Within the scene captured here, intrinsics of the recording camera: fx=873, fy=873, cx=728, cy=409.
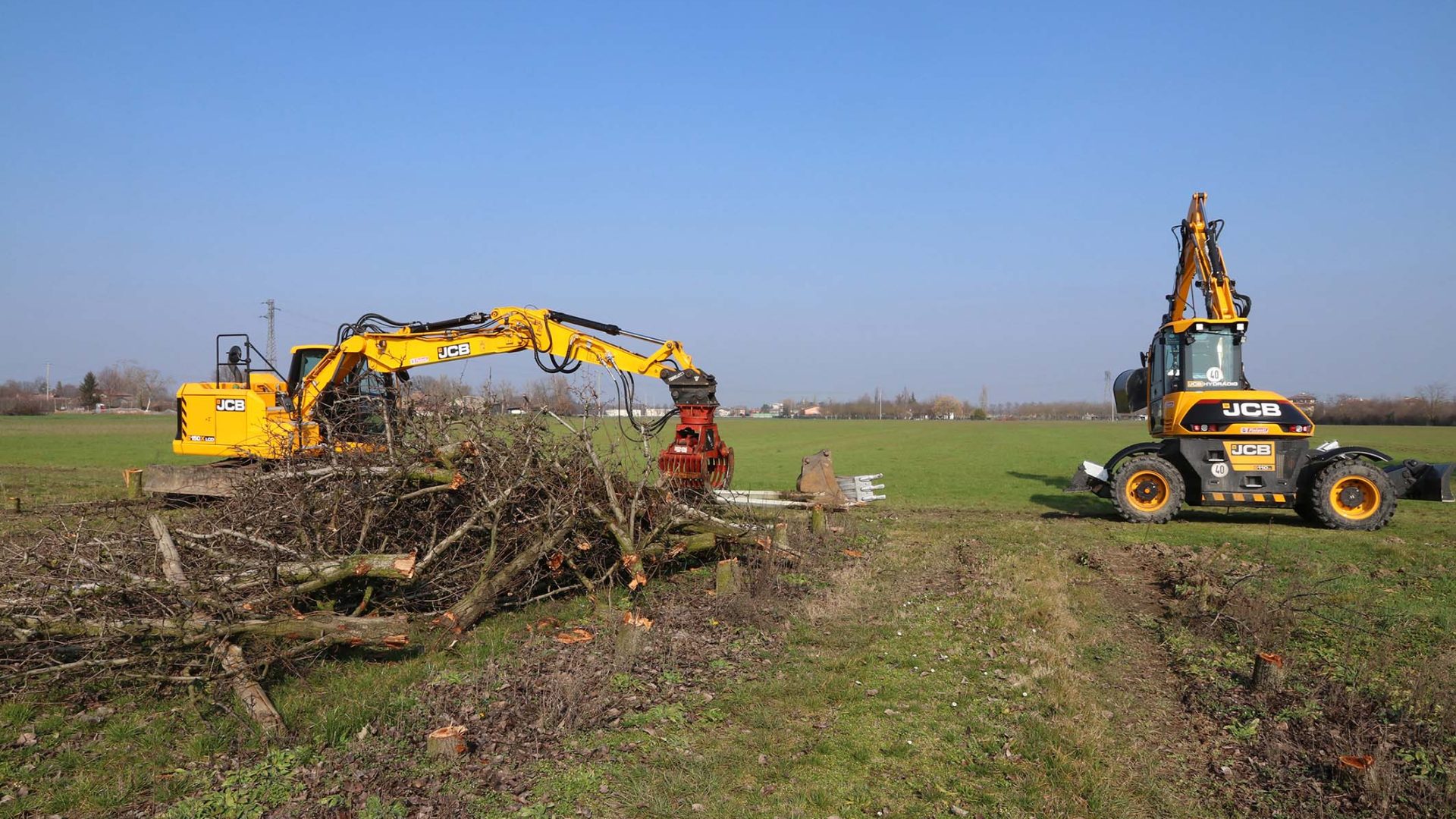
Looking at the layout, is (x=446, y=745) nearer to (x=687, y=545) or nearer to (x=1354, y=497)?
(x=687, y=545)

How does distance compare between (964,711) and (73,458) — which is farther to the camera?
(73,458)

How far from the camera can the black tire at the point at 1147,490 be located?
1481 cm

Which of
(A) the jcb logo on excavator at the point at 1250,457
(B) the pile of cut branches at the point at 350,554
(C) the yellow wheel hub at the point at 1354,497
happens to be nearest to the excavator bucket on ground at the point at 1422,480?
(C) the yellow wheel hub at the point at 1354,497

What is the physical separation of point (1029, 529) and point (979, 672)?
8.40 m

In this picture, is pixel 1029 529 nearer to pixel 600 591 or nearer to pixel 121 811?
pixel 600 591

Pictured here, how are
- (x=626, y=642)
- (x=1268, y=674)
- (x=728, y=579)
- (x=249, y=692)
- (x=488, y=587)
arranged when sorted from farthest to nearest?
(x=728, y=579) < (x=488, y=587) < (x=626, y=642) < (x=1268, y=674) < (x=249, y=692)

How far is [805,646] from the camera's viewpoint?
24.2 feet

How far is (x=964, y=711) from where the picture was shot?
5793 millimetres

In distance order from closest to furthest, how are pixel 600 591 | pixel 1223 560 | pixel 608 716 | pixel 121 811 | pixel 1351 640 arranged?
pixel 121 811 → pixel 608 716 → pixel 1351 640 → pixel 600 591 → pixel 1223 560

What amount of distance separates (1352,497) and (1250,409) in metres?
2.18

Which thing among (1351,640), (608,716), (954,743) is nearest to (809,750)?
(954,743)

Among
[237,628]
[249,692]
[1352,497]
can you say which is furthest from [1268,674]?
[1352,497]

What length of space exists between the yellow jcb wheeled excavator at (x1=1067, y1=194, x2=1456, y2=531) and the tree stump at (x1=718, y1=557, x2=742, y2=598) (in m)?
8.97

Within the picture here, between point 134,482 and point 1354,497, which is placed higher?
point 134,482
